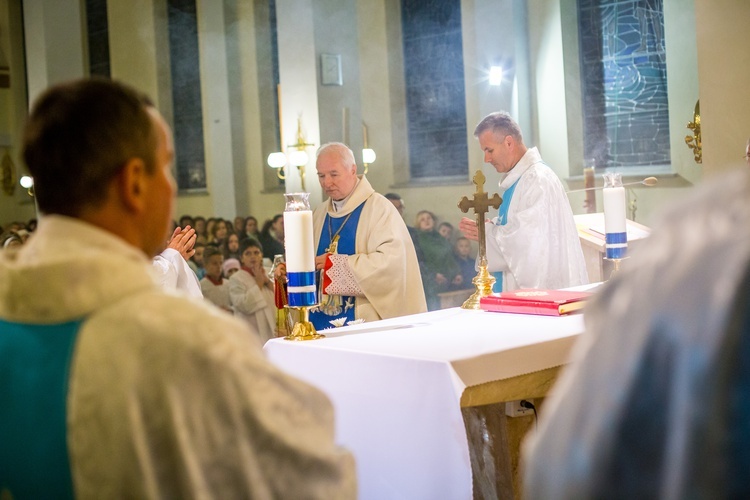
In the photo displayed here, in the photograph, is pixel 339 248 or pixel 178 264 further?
pixel 339 248

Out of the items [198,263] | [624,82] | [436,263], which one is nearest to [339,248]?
[436,263]

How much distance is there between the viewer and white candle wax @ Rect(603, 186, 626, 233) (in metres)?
3.95

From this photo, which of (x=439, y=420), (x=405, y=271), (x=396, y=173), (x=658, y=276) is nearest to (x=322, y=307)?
(x=405, y=271)

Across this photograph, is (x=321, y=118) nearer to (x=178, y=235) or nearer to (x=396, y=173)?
(x=396, y=173)

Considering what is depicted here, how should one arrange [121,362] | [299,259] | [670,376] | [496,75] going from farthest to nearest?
[496,75], [299,259], [121,362], [670,376]

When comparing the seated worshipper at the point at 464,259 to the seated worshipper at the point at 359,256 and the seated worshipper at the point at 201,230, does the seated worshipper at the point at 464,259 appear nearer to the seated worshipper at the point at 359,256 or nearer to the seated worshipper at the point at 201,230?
the seated worshipper at the point at 201,230

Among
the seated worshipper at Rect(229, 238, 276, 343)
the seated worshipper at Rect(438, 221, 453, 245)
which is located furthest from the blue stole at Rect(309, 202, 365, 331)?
the seated worshipper at Rect(438, 221, 453, 245)

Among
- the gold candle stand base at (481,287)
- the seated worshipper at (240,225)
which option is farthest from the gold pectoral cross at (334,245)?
the seated worshipper at (240,225)

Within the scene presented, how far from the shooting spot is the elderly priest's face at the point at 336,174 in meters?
5.25

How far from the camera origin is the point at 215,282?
945 cm

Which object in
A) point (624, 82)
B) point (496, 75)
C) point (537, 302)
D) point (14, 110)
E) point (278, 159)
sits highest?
point (14, 110)

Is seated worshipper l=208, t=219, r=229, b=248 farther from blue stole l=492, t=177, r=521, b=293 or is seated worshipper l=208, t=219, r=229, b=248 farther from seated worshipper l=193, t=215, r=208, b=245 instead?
blue stole l=492, t=177, r=521, b=293

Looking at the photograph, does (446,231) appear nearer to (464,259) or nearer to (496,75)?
(464,259)

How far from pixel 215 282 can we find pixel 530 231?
491 centimetres
